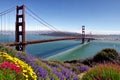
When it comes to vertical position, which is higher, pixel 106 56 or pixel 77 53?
pixel 106 56

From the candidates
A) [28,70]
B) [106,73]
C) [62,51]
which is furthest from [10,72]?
[62,51]

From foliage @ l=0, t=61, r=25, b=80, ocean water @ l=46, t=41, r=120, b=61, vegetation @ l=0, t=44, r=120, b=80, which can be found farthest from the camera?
ocean water @ l=46, t=41, r=120, b=61

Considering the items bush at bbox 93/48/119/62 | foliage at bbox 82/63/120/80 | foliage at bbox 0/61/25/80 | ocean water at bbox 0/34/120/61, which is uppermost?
foliage at bbox 0/61/25/80

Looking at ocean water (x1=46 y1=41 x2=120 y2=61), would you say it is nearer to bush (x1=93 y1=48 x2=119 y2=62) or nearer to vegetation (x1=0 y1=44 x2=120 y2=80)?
bush (x1=93 y1=48 x2=119 y2=62)

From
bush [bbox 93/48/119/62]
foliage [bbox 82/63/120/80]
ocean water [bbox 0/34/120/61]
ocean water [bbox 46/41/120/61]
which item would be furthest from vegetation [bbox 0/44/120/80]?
ocean water [bbox 46/41/120/61]

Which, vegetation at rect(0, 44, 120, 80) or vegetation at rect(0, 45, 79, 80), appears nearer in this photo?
vegetation at rect(0, 44, 120, 80)

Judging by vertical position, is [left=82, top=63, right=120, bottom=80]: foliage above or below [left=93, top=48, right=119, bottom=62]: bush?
above

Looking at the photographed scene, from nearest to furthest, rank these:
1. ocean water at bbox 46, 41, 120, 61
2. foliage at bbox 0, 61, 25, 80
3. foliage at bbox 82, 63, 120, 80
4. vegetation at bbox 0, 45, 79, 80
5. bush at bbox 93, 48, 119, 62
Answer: foliage at bbox 0, 61, 25, 80 < vegetation at bbox 0, 45, 79, 80 < foliage at bbox 82, 63, 120, 80 < bush at bbox 93, 48, 119, 62 < ocean water at bbox 46, 41, 120, 61

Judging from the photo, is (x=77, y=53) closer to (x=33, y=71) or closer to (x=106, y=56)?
(x=106, y=56)

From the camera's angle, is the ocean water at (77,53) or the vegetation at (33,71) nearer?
the vegetation at (33,71)

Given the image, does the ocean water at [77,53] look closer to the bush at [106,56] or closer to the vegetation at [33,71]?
the bush at [106,56]

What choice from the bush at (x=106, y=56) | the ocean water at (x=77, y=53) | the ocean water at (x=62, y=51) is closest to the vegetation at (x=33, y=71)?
the bush at (x=106, y=56)

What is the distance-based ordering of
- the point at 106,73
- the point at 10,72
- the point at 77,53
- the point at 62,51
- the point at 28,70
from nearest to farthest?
the point at 10,72 → the point at 28,70 → the point at 106,73 → the point at 77,53 → the point at 62,51
